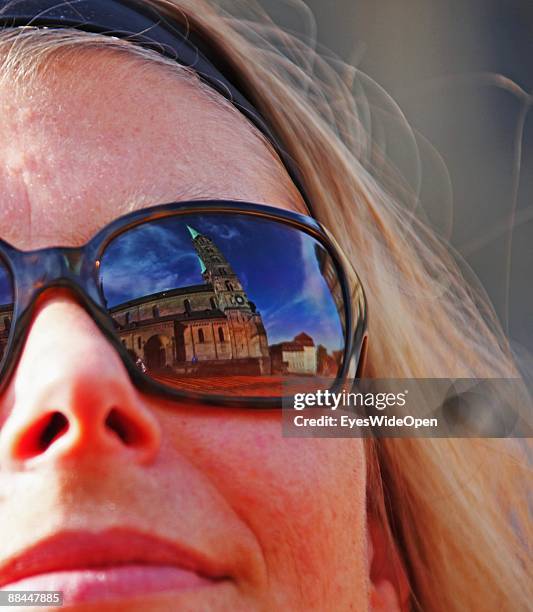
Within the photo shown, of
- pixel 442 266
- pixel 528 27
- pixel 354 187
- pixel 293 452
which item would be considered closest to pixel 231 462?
pixel 293 452

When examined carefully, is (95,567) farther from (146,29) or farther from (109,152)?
(146,29)

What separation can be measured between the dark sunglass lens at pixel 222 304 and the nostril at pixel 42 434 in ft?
0.40

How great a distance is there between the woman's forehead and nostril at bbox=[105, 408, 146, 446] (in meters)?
0.23

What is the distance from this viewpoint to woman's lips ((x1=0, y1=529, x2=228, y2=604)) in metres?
0.83

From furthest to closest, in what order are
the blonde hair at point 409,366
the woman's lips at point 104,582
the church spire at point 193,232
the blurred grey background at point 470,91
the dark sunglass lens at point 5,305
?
the blurred grey background at point 470,91 < the blonde hair at point 409,366 < the church spire at point 193,232 < the dark sunglass lens at point 5,305 < the woman's lips at point 104,582

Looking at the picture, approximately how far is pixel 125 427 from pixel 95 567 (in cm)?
15

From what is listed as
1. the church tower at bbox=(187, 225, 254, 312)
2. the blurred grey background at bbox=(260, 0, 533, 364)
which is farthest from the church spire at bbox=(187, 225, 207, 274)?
the blurred grey background at bbox=(260, 0, 533, 364)

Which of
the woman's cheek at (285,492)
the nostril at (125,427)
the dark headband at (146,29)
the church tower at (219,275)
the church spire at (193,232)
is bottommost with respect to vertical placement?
the woman's cheek at (285,492)

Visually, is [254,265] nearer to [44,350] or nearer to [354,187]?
[44,350]

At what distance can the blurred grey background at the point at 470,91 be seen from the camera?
300 cm

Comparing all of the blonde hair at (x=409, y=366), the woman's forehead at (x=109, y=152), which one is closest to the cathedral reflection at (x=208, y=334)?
the woman's forehead at (x=109, y=152)

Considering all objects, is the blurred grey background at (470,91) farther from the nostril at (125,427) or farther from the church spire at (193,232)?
the nostril at (125,427)

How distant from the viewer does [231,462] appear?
1.00 m

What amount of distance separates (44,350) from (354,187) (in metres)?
0.72
